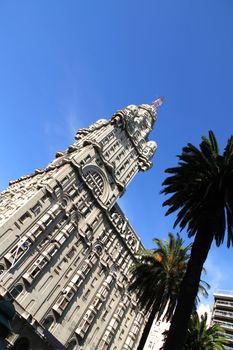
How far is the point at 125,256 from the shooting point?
6081 cm

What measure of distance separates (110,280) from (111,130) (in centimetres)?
2910

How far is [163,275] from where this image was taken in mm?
32969

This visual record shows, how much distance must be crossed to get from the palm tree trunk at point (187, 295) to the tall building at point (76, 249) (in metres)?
26.6

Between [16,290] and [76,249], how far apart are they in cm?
1232

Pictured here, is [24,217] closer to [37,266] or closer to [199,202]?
[37,266]

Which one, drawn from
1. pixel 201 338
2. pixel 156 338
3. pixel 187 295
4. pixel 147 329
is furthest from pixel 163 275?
pixel 156 338

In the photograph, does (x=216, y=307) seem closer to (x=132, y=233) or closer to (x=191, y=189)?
(x=132, y=233)

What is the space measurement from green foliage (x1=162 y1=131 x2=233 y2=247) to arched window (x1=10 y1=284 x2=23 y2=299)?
2504 centimetres

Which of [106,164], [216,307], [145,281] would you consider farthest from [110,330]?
[216,307]

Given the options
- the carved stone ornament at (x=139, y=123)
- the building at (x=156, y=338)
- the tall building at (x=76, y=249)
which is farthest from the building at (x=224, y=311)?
the carved stone ornament at (x=139, y=123)

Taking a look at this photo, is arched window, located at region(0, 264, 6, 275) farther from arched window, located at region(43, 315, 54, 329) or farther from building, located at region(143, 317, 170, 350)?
building, located at region(143, 317, 170, 350)

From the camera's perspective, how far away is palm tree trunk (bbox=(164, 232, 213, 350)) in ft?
49.3

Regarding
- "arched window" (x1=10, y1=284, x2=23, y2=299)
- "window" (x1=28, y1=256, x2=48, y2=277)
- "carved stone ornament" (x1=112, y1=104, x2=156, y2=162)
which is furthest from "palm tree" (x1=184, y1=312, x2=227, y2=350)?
"carved stone ornament" (x1=112, y1=104, x2=156, y2=162)

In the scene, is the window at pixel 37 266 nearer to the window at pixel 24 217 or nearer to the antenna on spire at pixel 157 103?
the window at pixel 24 217
